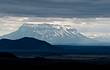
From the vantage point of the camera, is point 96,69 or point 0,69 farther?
point 96,69

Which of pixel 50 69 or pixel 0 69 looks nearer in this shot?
pixel 0 69

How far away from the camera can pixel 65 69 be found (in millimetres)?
131375

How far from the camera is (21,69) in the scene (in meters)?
126

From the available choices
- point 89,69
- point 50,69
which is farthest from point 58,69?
point 89,69

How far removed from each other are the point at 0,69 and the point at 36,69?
14939mm

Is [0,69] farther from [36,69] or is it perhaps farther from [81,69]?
[81,69]

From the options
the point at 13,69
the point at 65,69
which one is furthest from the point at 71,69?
the point at 13,69

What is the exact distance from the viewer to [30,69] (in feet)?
426

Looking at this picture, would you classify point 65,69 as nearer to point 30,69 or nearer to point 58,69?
point 58,69

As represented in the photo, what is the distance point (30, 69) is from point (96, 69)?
75.1ft

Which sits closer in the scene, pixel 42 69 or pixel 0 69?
pixel 0 69

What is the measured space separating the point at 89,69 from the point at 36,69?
18404mm

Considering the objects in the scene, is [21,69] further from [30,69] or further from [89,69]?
[89,69]

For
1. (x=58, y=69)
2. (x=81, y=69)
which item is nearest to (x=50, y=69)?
(x=58, y=69)
